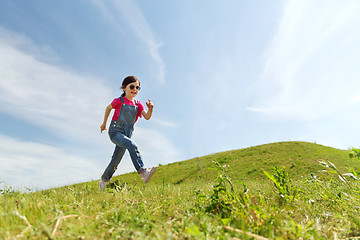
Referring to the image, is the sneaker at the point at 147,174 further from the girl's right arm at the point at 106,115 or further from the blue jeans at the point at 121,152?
the girl's right arm at the point at 106,115

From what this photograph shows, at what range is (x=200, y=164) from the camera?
14.6 metres

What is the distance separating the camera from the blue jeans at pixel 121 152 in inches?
239

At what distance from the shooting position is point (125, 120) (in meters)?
6.60

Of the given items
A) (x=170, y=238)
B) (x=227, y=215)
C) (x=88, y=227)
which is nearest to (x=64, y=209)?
(x=88, y=227)

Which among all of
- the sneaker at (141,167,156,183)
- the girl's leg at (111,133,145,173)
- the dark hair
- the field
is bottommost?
the field

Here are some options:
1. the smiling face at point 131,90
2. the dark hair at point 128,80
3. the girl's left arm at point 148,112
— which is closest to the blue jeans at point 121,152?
the girl's left arm at point 148,112

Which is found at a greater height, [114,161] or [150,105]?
[150,105]

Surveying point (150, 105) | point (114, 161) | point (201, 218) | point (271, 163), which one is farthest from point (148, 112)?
point (271, 163)

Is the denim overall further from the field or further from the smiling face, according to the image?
the field

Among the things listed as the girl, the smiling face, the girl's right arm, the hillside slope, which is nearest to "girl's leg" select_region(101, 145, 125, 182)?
the girl

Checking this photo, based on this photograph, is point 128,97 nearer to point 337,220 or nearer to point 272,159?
point 337,220

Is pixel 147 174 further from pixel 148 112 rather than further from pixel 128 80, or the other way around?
pixel 128 80

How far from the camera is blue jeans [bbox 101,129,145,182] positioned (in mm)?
6066

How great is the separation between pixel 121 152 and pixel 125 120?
99cm
